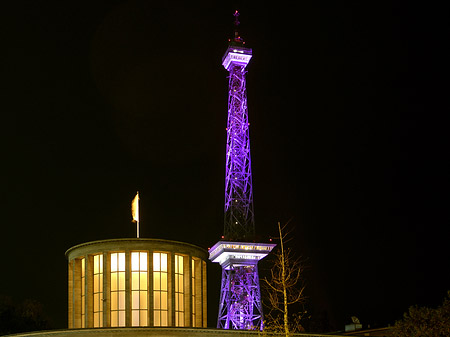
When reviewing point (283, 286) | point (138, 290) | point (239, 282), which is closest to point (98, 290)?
point (138, 290)

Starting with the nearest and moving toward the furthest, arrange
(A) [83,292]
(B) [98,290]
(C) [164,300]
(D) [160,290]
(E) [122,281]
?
1. (E) [122,281]
2. (B) [98,290]
3. (D) [160,290]
4. (C) [164,300]
5. (A) [83,292]

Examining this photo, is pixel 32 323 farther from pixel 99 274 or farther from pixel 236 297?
pixel 236 297

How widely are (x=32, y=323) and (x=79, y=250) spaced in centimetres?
3659

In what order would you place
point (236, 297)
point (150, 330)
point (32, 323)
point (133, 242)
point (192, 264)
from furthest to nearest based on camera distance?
point (236, 297), point (32, 323), point (192, 264), point (133, 242), point (150, 330)

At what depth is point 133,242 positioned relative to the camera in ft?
166

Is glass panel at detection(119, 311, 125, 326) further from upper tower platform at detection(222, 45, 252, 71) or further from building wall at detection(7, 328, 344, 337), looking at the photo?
upper tower platform at detection(222, 45, 252, 71)

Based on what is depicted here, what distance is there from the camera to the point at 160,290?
A: 51.4m

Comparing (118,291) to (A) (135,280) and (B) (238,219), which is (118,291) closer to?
(A) (135,280)

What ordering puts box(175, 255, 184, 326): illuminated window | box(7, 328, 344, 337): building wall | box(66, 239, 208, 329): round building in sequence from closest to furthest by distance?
box(7, 328, 344, 337): building wall
box(66, 239, 208, 329): round building
box(175, 255, 184, 326): illuminated window

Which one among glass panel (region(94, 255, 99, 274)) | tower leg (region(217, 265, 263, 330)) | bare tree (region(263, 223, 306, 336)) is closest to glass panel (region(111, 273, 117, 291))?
glass panel (region(94, 255, 99, 274))

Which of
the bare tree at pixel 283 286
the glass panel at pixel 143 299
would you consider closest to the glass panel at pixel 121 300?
the glass panel at pixel 143 299

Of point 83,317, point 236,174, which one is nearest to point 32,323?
point 83,317

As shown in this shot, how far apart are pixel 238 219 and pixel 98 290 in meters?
77.8

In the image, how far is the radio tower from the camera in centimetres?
12425
